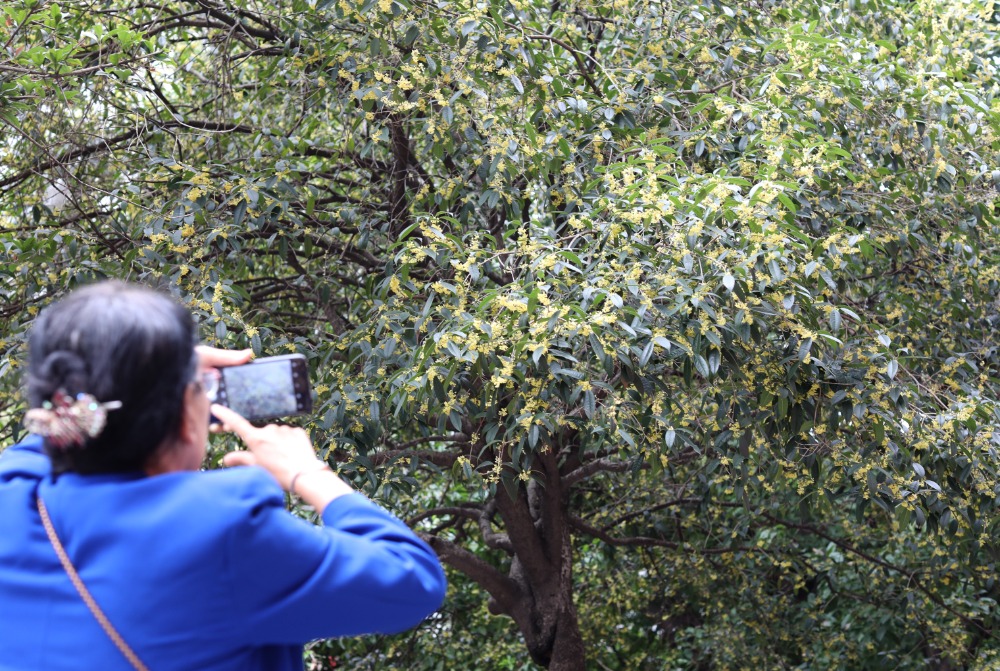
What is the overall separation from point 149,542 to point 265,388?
0.29m

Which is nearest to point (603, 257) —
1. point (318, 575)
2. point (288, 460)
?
point (288, 460)

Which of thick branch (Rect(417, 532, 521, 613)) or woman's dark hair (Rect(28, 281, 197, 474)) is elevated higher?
woman's dark hair (Rect(28, 281, 197, 474))

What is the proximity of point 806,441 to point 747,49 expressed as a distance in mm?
1444

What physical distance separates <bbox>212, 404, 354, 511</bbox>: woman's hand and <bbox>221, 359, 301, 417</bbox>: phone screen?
39 mm

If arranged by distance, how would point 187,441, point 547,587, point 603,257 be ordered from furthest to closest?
point 547,587 < point 603,257 < point 187,441

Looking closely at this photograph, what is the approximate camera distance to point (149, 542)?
1007 mm

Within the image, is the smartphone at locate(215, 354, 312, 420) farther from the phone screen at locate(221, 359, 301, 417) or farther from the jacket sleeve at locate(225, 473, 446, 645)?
the jacket sleeve at locate(225, 473, 446, 645)

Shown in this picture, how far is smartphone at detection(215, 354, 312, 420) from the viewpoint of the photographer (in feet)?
4.12

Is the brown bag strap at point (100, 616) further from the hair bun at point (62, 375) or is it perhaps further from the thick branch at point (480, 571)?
→ the thick branch at point (480, 571)

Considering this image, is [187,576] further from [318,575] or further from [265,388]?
[265,388]

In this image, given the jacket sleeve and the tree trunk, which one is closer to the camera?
the jacket sleeve

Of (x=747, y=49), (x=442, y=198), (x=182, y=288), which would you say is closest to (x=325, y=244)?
(x=442, y=198)

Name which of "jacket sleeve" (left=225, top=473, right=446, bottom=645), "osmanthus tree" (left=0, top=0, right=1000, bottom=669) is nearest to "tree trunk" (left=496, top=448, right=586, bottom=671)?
"osmanthus tree" (left=0, top=0, right=1000, bottom=669)

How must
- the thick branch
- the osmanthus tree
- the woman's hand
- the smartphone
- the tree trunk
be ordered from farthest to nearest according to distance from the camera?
the tree trunk
the thick branch
the osmanthus tree
the smartphone
the woman's hand
